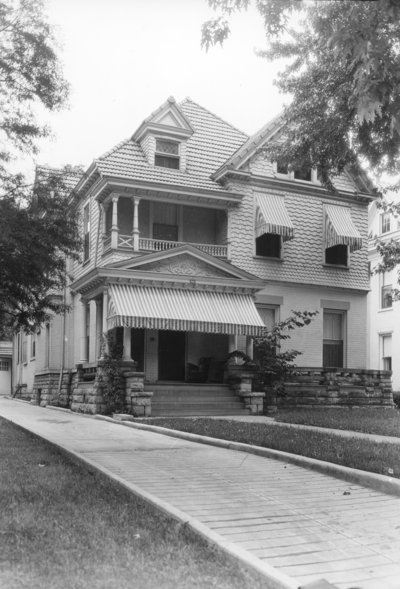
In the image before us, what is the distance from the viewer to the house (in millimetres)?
19656

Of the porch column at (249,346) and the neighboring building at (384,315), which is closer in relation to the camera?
the porch column at (249,346)

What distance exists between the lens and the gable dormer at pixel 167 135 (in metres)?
22.9

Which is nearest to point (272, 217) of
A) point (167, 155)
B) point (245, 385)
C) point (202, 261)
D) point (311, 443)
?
point (202, 261)

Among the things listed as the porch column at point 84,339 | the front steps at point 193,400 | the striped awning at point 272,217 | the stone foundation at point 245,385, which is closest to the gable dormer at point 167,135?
the striped awning at point 272,217

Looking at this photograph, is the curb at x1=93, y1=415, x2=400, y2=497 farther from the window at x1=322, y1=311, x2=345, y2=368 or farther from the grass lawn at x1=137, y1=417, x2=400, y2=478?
the window at x1=322, y1=311, x2=345, y2=368

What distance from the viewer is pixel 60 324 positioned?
90.8 ft

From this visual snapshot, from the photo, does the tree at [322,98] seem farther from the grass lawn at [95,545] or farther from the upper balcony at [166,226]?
the upper balcony at [166,226]

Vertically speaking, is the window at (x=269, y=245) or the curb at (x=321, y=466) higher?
the window at (x=269, y=245)

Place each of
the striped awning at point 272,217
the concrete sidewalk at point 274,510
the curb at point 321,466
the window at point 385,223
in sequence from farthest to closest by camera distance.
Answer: the window at point 385,223 → the striped awning at point 272,217 → the curb at point 321,466 → the concrete sidewalk at point 274,510

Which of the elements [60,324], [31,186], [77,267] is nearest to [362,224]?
[77,267]

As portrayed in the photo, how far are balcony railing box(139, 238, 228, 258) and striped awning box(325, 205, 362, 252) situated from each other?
13.9 ft

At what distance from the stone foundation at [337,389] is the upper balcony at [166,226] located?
5179 millimetres

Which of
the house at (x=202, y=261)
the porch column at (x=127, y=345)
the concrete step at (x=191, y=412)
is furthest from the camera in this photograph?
the house at (x=202, y=261)

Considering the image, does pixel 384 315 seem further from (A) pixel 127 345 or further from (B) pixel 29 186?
(B) pixel 29 186
